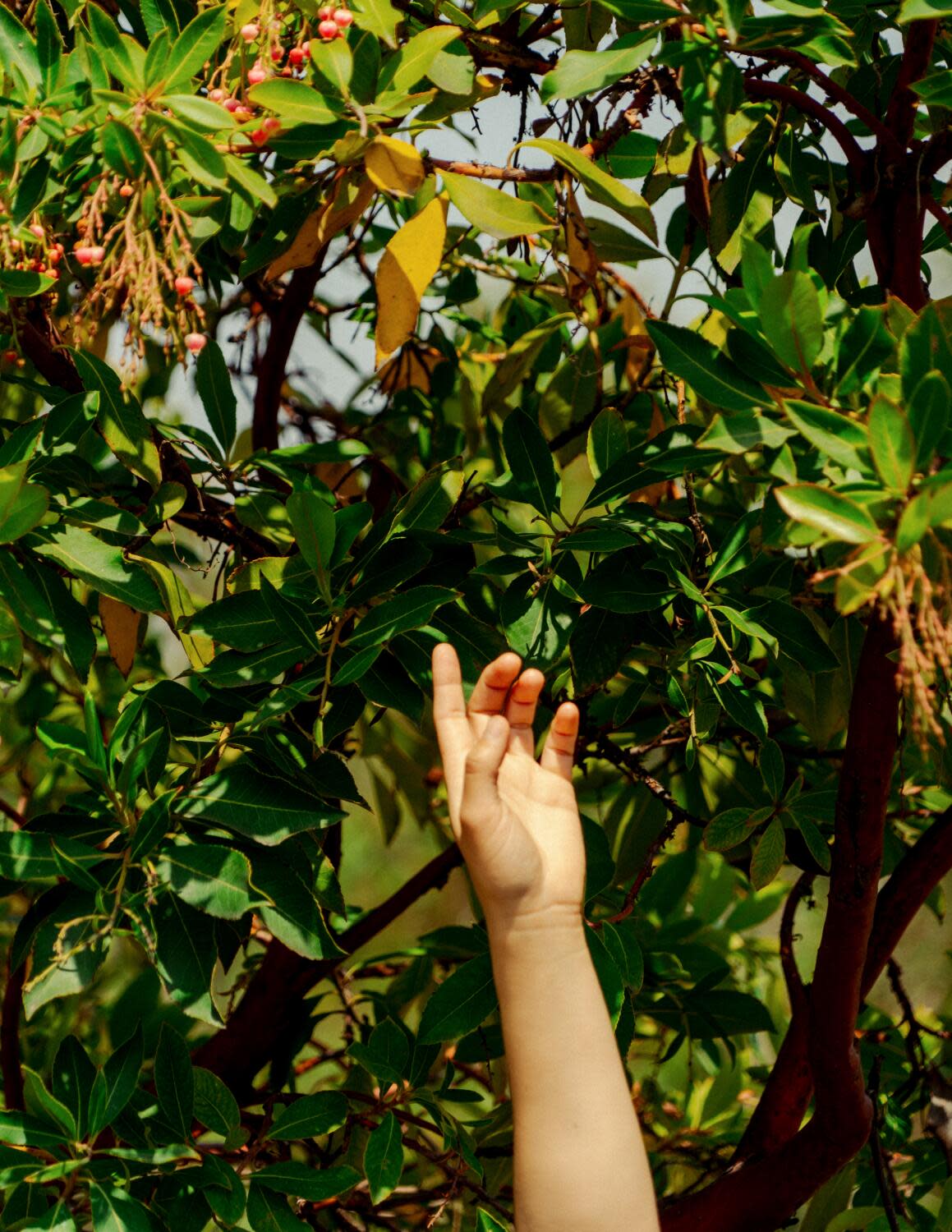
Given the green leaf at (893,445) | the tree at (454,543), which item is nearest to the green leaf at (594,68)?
the tree at (454,543)

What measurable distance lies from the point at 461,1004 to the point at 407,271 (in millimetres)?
553

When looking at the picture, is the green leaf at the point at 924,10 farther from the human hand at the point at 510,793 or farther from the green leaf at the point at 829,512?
the human hand at the point at 510,793

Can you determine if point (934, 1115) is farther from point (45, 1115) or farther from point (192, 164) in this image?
point (192, 164)

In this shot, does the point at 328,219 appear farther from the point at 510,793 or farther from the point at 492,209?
the point at 510,793

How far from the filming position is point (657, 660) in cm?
103

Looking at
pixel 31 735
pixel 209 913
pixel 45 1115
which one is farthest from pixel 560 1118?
pixel 31 735

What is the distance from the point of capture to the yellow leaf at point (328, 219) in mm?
954

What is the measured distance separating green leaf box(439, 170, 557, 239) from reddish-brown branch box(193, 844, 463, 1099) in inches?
25.7

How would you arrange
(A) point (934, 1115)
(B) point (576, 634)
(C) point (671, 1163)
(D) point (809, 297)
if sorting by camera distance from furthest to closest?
(C) point (671, 1163) → (A) point (934, 1115) → (B) point (576, 634) → (D) point (809, 297)

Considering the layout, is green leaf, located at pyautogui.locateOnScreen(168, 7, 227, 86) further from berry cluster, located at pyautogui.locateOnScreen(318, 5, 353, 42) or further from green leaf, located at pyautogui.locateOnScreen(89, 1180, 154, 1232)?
green leaf, located at pyautogui.locateOnScreen(89, 1180, 154, 1232)

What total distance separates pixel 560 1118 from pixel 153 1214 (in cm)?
33

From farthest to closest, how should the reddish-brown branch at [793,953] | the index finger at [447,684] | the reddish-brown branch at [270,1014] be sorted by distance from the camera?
the reddish-brown branch at [270,1014], the reddish-brown branch at [793,953], the index finger at [447,684]

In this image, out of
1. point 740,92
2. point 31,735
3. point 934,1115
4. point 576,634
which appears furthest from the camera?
point 31,735

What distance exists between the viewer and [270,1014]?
1.31 metres
